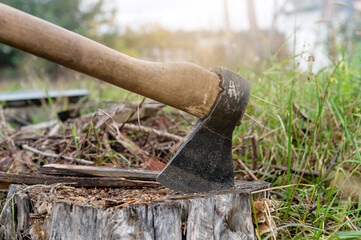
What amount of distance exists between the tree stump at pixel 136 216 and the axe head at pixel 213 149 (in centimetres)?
8

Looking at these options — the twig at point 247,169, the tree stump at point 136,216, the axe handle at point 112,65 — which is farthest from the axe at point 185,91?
the twig at point 247,169

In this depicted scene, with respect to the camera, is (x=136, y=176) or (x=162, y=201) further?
(x=136, y=176)

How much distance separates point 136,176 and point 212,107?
57 cm

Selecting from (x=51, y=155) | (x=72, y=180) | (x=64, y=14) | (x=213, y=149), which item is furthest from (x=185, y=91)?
(x=64, y=14)

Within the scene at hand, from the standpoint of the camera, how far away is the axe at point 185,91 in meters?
1.43

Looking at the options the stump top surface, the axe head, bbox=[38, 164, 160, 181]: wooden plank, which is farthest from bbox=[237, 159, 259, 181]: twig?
bbox=[38, 164, 160, 181]: wooden plank

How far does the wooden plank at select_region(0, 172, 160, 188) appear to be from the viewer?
1777 mm

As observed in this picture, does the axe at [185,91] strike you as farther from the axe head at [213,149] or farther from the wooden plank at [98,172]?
the wooden plank at [98,172]

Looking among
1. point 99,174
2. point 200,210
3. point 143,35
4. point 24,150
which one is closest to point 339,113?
point 200,210

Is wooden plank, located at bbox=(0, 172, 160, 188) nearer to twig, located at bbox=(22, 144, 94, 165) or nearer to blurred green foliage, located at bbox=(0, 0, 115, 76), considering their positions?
twig, located at bbox=(22, 144, 94, 165)

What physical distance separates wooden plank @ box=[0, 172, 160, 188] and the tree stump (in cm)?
12

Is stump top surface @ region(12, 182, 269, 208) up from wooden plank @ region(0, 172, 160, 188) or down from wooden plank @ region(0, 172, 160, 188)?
down

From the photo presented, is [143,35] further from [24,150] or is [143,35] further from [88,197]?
[88,197]

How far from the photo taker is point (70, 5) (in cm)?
1686
